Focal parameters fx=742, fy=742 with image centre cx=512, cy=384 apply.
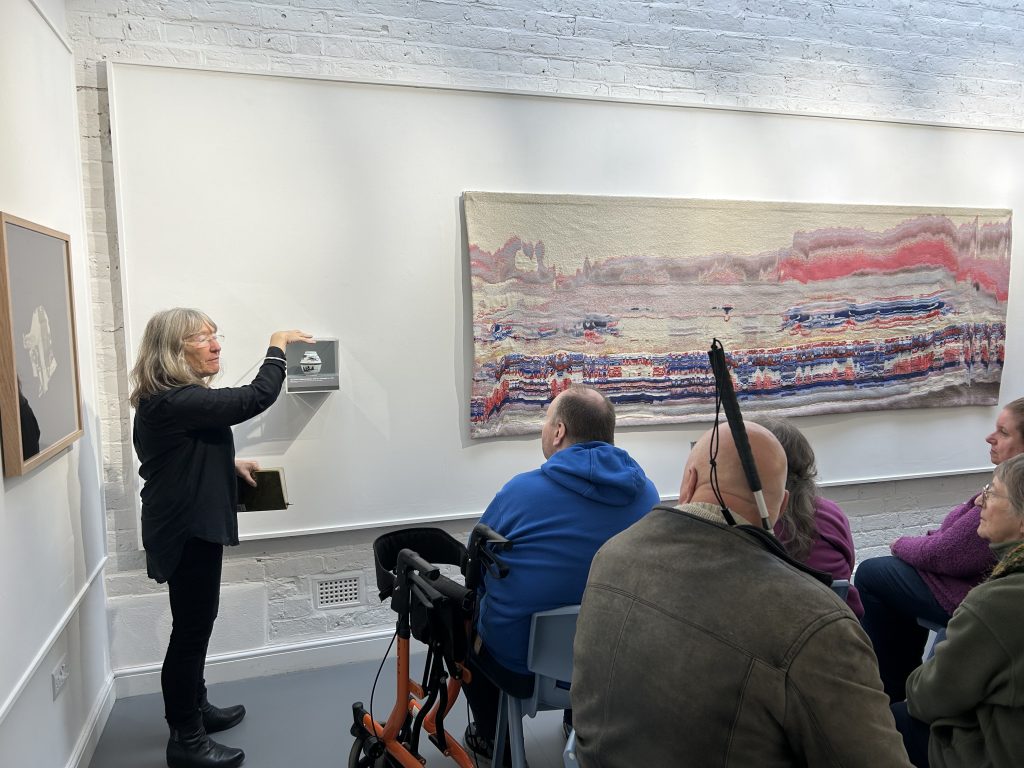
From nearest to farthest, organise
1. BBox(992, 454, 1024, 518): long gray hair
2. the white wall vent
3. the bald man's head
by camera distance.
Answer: the bald man's head < BBox(992, 454, 1024, 518): long gray hair < the white wall vent

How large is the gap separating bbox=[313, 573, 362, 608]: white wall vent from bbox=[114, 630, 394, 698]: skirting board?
16 cm

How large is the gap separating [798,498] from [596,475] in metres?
0.54

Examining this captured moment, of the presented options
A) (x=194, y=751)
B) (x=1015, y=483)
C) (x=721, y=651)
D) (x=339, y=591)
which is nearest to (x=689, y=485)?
(x=721, y=651)

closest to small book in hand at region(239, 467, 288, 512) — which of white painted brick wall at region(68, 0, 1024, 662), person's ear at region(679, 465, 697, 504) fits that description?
white painted brick wall at region(68, 0, 1024, 662)

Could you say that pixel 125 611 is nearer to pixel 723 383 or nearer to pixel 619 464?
pixel 619 464

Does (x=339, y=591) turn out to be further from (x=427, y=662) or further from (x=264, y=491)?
(x=427, y=662)

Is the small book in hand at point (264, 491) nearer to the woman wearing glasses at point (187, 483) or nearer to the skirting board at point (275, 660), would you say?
the woman wearing glasses at point (187, 483)

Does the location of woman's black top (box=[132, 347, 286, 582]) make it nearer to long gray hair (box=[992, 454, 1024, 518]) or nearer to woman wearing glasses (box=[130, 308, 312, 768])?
woman wearing glasses (box=[130, 308, 312, 768])

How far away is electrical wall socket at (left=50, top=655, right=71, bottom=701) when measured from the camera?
2.25 metres

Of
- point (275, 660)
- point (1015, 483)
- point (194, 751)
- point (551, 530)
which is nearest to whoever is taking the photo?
point (1015, 483)

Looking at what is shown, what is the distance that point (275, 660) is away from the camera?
10.5 feet

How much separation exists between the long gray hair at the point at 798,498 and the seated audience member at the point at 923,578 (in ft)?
2.07

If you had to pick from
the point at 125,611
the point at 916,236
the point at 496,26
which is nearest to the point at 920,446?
the point at 916,236

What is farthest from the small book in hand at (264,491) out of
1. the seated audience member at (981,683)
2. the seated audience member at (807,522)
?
the seated audience member at (981,683)
